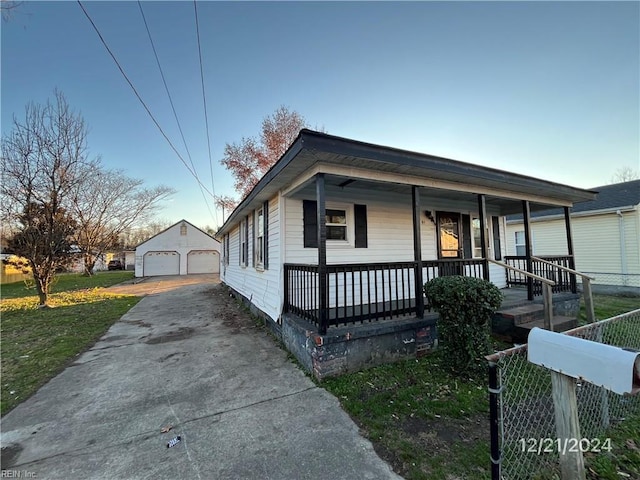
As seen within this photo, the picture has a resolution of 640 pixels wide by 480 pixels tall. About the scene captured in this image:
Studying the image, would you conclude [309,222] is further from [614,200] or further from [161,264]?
[161,264]

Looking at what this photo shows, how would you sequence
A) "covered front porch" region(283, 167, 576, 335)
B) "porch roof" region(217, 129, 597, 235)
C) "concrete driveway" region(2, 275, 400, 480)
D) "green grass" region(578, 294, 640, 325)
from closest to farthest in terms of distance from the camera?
"concrete driveway" region(2, 275, 400, 480) < "porch roof" region(217, 129, 597, 235) < "covered front porch" region(283, 167, 576, 335) < "green grass" region(578, 294, 640, 325)

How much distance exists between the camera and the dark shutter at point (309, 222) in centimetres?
552

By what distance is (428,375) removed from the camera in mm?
3684

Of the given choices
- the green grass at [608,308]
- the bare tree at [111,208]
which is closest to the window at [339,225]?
the green grass at [608,308]

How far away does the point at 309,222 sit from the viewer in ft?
18.3

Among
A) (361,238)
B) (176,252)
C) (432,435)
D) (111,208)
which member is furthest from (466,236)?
(111,208)

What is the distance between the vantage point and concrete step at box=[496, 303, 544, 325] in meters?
4.67

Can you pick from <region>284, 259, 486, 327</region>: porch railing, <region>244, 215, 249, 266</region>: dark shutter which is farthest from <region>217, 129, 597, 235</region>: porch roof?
<region>244, 215, 249, 266</region>: dark shutter

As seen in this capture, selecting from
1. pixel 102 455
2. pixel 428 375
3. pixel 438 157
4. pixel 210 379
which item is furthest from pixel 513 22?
pixel 102 455

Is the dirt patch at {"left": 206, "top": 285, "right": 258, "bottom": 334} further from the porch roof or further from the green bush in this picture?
the green bush

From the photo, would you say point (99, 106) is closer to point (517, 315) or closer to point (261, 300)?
point (261, 300)

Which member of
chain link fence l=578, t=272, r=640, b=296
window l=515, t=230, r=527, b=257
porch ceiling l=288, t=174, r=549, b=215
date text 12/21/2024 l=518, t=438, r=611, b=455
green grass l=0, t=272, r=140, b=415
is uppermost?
porch ceiling l=288, t=174, r=549, b=215

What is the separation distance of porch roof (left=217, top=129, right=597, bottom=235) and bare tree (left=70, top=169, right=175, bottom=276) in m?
23.9

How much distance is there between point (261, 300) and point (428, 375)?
4.34m
